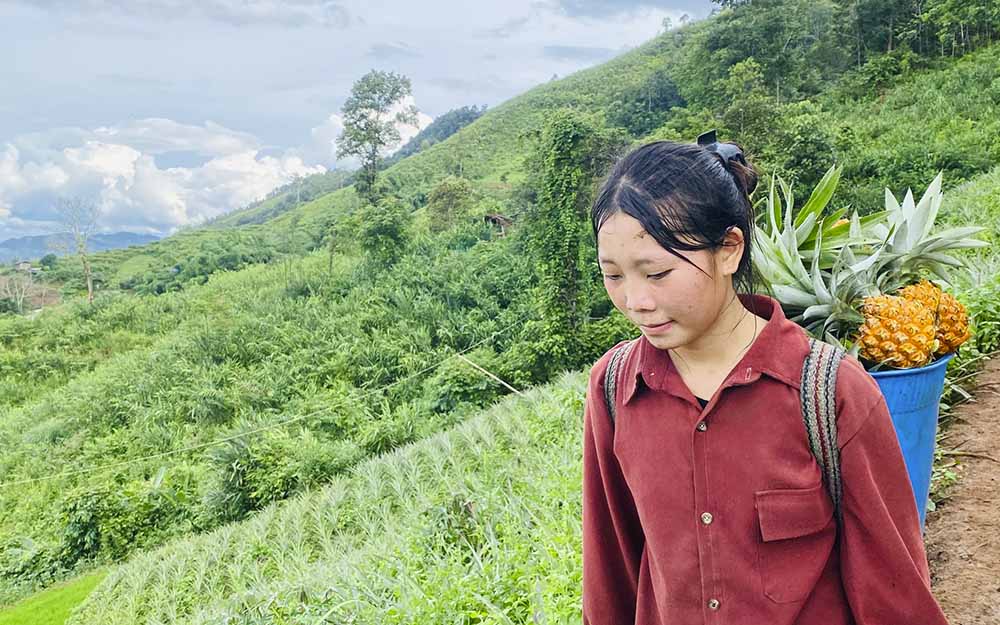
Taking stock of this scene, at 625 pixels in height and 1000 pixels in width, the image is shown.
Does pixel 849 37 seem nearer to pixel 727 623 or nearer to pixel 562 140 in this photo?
pixel 562 140

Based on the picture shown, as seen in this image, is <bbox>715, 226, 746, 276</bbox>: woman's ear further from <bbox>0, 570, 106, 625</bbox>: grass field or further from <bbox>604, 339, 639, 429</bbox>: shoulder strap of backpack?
<bbox>0, 570, 106, 625</bbox>: grass field

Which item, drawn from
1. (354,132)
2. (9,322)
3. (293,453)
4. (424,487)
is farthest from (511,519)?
(9,322)

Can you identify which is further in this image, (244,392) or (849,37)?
(849,37)

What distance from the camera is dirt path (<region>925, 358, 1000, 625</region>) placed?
1377 mm

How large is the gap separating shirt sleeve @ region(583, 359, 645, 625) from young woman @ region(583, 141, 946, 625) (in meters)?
0.06

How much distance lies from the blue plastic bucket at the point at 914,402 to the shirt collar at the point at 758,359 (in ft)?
1.81

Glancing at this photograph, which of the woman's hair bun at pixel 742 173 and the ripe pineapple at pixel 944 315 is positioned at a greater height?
the woman's hair bun at pixel 742 173

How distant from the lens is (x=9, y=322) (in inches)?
679

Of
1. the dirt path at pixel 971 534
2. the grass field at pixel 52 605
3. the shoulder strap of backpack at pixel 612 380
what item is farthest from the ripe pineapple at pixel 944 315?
the grass field at pixel 52 605

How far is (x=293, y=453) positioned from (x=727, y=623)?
8806 mm

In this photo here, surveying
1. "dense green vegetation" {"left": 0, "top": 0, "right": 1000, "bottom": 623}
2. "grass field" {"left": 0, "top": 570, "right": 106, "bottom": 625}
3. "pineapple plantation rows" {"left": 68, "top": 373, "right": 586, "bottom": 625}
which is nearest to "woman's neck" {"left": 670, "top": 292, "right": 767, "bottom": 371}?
"dense green vegetation" {"left": 0, "top": 0, "right": 1000, "bottom": 623}

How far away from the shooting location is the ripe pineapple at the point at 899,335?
1226mm

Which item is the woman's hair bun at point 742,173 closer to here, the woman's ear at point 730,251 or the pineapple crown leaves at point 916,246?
the woman's ear at point 730,251

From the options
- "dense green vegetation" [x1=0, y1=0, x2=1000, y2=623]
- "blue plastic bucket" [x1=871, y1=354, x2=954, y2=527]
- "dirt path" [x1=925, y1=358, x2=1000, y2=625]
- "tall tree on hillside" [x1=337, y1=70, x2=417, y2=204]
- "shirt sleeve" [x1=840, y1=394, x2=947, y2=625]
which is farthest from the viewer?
"tall tree on hillside" [x1=337, y1=70, x2=417, y2=204]
